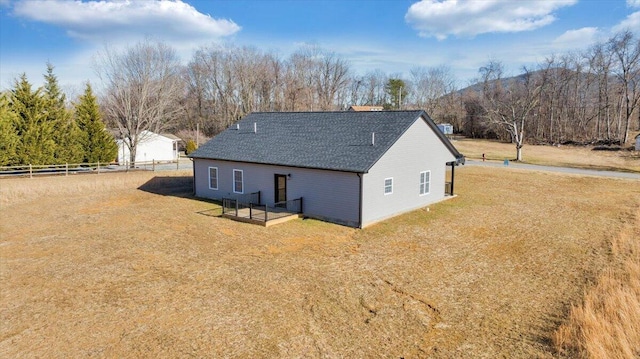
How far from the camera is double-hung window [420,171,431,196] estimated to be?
841 inches

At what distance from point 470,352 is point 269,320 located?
4364mm

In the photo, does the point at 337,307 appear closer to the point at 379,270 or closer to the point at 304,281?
the point at 304,281

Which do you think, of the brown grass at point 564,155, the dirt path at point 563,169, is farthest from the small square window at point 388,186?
the brown grass at point 564,155

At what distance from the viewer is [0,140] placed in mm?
27516

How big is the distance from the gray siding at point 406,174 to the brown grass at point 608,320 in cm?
870

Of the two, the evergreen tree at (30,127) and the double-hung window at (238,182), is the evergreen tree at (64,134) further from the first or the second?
the double-hung window at (238,182)

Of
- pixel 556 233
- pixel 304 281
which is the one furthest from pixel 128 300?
pixel 556 233

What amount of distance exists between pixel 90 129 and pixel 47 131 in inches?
145

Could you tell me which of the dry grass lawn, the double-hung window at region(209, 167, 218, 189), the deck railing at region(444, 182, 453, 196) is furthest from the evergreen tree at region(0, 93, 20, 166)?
the deck railing at region(444, 182, 453, 196)

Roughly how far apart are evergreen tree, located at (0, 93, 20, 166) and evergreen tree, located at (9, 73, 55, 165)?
366 millimetres

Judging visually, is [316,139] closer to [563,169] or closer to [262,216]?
[262,216]

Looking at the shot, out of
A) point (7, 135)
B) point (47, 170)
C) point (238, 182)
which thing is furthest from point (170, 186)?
point (7, 135)

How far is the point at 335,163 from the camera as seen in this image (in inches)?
704

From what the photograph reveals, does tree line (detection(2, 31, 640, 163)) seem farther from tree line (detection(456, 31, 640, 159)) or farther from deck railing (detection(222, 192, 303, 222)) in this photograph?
deck railing (detection(222, 192, 303, 222))
